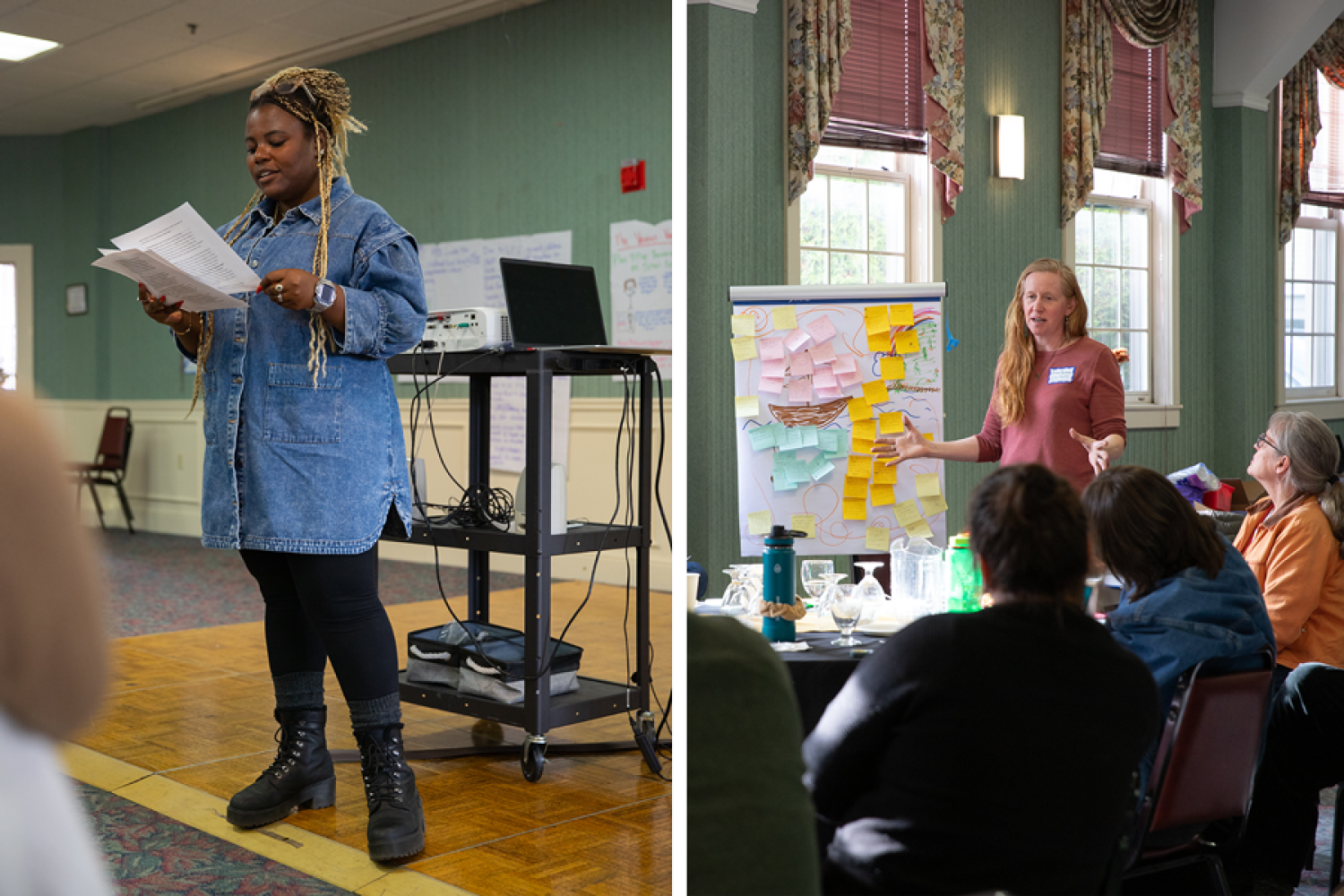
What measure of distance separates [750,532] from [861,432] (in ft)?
0.34

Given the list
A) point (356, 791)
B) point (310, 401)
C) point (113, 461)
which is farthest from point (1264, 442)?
point (356, 791)

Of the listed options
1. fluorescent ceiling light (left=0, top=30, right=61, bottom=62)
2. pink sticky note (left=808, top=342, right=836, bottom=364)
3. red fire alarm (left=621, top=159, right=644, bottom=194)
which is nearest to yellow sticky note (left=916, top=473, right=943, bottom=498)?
pink sticky note (left=808, top=342, right=836, bottom=364)

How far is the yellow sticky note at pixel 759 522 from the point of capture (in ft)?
2.02

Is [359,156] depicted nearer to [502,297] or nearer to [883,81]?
[883,81]

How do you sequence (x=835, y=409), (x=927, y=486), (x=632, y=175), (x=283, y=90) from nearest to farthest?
1. (x=927, y=486)
2. (x=835, y=409)
3. (x=283, y=90)
4. (x=632, y=175)

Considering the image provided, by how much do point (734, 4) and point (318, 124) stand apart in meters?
0.76

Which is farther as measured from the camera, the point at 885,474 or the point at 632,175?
the point at 632,175

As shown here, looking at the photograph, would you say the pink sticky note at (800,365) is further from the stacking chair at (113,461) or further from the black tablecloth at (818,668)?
the stacking chair at (113,461)

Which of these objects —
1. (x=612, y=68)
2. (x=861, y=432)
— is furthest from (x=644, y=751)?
(x=861, y=432)

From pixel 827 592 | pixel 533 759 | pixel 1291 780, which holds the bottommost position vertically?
pixel 533 759

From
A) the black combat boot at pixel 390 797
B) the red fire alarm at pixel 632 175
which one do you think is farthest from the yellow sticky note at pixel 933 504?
the red fire alarm at pixel 632 175

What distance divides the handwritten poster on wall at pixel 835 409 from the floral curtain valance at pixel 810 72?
70 millimetres

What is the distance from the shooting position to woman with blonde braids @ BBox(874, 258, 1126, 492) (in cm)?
54

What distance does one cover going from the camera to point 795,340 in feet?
1.80
